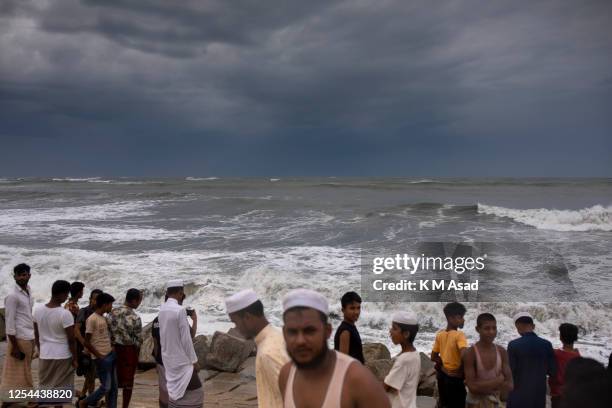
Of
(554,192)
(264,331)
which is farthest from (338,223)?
(554,192)

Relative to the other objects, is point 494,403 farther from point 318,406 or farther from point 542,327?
point 542,327

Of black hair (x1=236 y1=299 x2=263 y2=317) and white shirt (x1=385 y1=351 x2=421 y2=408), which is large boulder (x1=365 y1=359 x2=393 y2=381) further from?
black hair (x1=236 y1=299 x2=263 y2=317)

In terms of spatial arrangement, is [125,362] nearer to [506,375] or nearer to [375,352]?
[375,352]

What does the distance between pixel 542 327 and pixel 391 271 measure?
15.9ft

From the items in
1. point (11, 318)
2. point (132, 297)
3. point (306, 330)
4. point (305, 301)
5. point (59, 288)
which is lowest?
point (11, 318)

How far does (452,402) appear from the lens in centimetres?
497

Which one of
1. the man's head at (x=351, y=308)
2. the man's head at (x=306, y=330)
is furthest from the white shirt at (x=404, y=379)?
the man's head at (x=306, y=330)

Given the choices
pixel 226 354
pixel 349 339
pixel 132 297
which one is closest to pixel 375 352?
pixel 226 354

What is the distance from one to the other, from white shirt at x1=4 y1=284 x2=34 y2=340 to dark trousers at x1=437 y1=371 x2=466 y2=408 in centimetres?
429

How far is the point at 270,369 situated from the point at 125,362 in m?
3.22

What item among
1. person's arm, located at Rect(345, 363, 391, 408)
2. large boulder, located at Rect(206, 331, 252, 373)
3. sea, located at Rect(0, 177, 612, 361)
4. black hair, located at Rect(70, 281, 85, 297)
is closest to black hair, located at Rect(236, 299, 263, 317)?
person's arm, located at Rect(345, 363, 391, 408)

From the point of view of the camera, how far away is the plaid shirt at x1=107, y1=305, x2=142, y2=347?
5340mm

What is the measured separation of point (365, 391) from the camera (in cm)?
198

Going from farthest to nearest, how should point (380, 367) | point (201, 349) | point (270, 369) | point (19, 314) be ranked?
point (201, 349) < point (380, 367) < point (19, 314) < point (270, 369)
